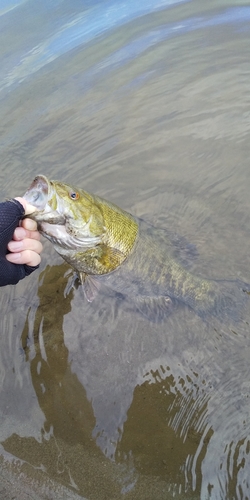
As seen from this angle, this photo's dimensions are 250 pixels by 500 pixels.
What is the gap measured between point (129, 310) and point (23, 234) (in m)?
1.47

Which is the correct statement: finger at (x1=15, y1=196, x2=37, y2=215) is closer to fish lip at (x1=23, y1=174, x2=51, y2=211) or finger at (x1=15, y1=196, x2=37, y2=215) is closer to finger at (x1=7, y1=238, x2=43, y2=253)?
fish lip at (x1=23, y1=174, x2=51, y2=211)

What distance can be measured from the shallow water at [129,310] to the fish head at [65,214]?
92 centimetres

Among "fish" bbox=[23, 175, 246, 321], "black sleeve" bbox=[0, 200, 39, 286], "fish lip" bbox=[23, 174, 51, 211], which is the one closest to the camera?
"black sleeve" bbox=[0, 200, 39, 286]

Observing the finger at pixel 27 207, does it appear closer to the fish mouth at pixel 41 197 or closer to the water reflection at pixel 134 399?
the fish mouth at pixel 41 197

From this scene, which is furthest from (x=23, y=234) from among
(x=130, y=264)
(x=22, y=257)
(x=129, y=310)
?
(x=129, y=310)

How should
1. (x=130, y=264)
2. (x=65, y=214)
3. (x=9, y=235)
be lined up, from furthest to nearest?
(x=130, y=264)
(x=65, y=214)
(x=9, y=235)

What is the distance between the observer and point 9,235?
3.16 m

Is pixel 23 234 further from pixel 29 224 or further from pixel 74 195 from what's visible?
pixel 74 195

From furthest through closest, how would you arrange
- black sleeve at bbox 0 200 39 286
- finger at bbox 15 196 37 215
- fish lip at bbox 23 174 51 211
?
1. fish lip at bbox 23 174 51 211
2. finger at bbox 15 196 37 215
3. black sleeve at bbox 0 200 39 286

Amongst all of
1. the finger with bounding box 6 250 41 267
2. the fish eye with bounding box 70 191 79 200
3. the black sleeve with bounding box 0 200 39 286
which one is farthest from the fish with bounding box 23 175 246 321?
the black sleeve with bounding box 0 200 39 286

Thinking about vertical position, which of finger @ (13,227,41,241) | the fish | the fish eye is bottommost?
the fish

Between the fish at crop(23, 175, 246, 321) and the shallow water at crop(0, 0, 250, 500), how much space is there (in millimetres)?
170

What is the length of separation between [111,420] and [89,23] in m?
9.51

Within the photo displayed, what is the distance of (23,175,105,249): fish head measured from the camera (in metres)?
3.28
